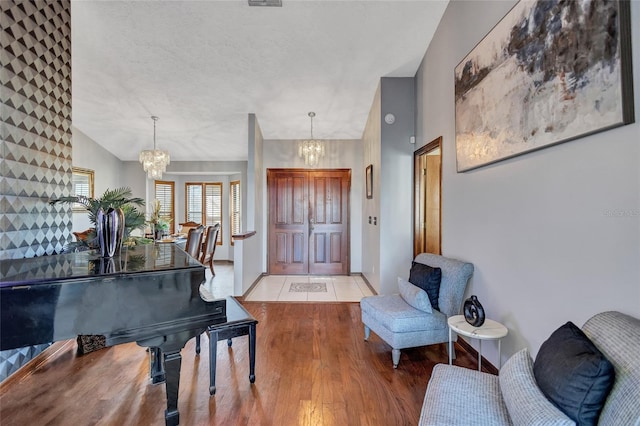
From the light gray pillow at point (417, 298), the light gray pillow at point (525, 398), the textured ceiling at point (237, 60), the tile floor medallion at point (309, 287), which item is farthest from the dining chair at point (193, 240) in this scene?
the light gray pillow at point (525, 398)

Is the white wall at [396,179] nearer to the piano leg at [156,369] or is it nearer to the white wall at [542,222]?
the white wall at [542,222]

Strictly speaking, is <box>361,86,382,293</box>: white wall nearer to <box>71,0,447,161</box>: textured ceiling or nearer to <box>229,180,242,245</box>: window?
<box>71,0,447,161</box>: textured ceiling

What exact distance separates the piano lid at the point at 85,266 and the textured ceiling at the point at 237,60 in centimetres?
246

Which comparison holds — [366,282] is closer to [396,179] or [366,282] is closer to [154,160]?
[396,179]

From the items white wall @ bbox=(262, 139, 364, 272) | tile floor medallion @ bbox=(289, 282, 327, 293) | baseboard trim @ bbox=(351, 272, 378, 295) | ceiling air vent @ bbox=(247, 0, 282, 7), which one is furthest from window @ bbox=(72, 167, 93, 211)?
baseboard trim @ bbox=(351, 272, 378, 295)

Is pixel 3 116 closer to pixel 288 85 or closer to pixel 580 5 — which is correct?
pixel 288 85

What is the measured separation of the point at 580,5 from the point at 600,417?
6.12 ft

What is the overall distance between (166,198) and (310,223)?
12.8ft

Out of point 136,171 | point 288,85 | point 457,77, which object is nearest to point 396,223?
point 457,77

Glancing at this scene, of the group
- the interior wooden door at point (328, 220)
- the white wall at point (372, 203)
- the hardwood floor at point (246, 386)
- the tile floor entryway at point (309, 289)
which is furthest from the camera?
the interior wooden door at point (328, 220)

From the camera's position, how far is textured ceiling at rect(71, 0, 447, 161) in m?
3.10

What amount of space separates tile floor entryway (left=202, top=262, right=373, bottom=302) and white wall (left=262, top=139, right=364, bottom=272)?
0.87 metres

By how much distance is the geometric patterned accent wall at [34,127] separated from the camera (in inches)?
84.6

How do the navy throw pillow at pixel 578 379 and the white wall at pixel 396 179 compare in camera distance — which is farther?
the white wall at pixel 396 179
